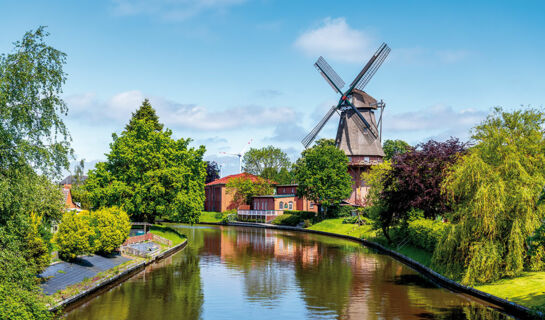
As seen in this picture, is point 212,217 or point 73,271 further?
point 212,217

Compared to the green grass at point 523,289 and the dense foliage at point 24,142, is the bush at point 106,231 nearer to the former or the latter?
the dense foliage at point 24,142

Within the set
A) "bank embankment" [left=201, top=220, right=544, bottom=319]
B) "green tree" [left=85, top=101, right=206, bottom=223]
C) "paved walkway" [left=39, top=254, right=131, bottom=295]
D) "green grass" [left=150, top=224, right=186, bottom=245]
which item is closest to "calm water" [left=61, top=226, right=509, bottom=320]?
"bank embankment" [left=201, top=220, right=544, bottom=319]

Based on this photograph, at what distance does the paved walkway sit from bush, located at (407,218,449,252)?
25034mm

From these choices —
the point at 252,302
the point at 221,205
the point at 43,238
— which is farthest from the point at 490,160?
the point at 221,205

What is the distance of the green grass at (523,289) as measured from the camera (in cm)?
2466

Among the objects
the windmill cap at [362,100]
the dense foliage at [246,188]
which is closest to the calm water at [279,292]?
the windmill cap at [362,100]

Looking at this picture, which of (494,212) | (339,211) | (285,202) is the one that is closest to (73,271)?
(494,212)

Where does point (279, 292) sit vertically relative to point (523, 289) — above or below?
below

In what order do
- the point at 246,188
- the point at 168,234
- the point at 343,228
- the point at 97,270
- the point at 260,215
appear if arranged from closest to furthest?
the point at 97,270 → the point at 168,234 → the point at 343,228 → the point at 260,215 → the point at 246,188

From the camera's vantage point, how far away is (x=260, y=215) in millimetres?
98688

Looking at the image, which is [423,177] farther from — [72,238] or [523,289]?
[72,238]

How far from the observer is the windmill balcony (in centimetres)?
9700

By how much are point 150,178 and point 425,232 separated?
3137cm

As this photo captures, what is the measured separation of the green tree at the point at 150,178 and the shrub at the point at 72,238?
70.1 ft
